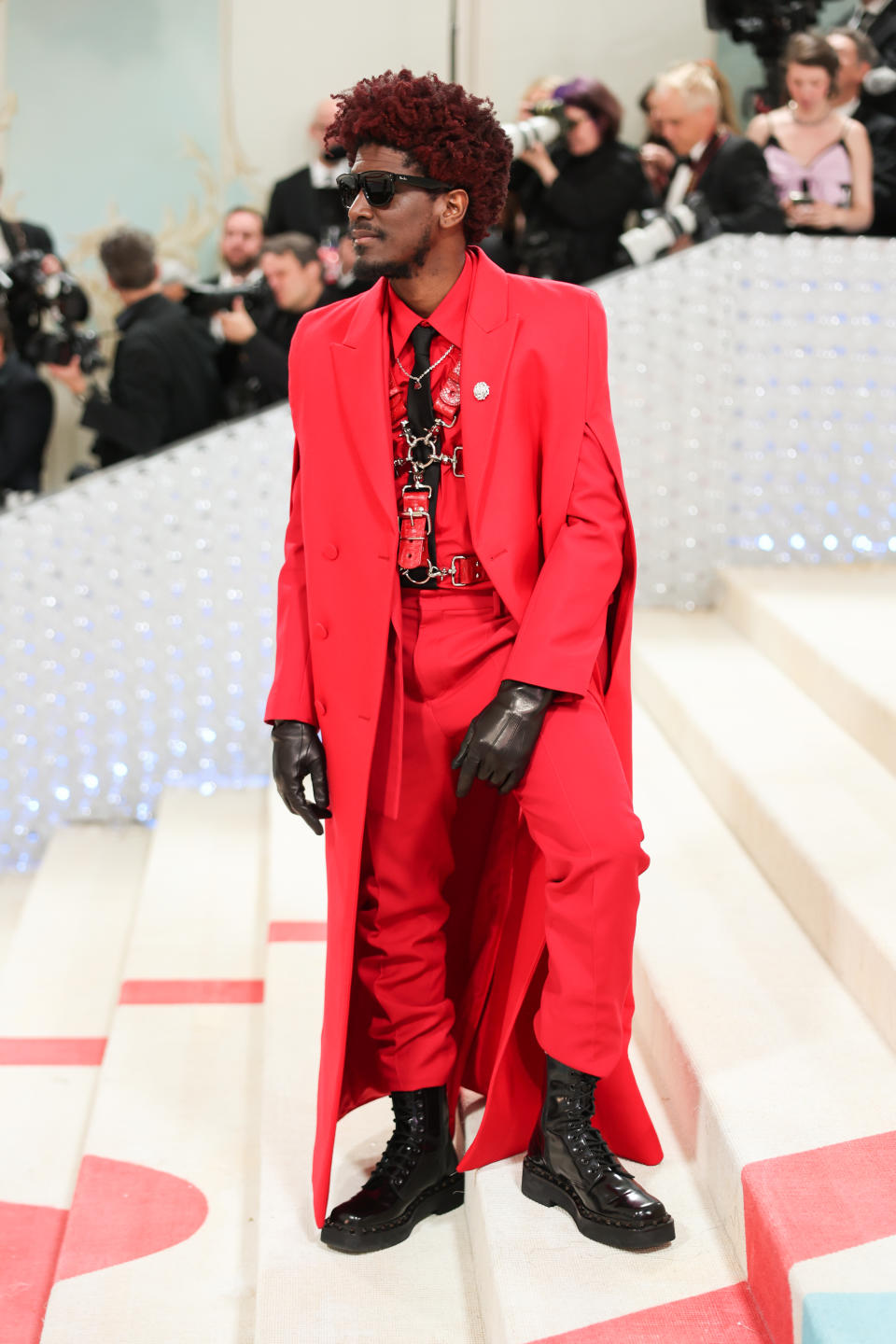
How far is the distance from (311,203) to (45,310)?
43.8 inches

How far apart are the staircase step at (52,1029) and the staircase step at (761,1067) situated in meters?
1.09

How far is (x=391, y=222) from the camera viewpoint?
1860 millimetres

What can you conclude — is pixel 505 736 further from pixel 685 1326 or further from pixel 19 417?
pixel 19 417

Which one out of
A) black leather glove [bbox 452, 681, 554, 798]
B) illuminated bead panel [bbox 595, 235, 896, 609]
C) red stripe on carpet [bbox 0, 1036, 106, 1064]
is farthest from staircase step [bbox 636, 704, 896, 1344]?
illuminated bead panel [bbox 595, 235, 896, 609]

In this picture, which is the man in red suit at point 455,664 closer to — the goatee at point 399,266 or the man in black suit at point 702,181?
the goatee at point 399,266

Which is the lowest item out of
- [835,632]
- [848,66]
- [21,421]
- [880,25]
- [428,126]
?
[835,632]

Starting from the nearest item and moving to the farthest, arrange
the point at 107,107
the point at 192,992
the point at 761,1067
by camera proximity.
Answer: the point at 761,1067 < the point at 192,992 < the point at 107,107

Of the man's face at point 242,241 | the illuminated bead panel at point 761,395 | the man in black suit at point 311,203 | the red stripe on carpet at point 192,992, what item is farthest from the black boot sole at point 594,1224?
the man's face at point 242,241

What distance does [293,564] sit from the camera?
210 centimetres

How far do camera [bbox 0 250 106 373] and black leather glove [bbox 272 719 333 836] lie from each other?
2.90 meters

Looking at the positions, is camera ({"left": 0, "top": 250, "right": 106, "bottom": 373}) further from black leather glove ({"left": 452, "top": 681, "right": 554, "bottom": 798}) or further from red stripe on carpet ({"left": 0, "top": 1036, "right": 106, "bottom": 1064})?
black leather glove ({"left": 452, "top": 681, "right": 554, "bottom": 798})

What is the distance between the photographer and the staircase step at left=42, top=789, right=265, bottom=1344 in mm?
2146

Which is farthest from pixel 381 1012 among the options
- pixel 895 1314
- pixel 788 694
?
pixel 788 694

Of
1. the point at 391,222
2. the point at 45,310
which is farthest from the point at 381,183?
the point at 45,310
